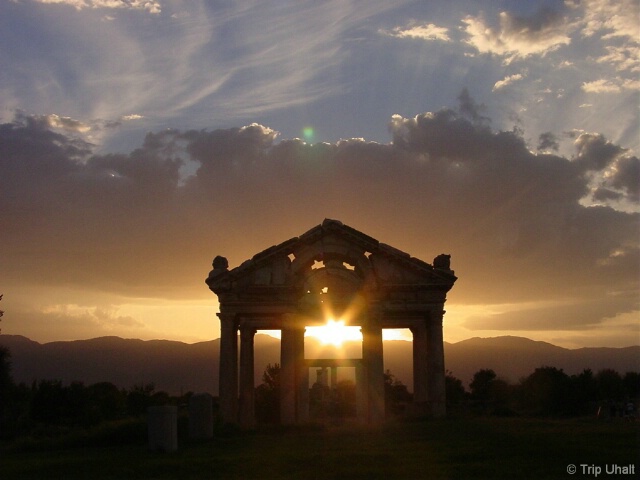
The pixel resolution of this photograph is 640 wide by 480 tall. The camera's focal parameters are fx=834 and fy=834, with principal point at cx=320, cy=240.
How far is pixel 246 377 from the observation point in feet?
128

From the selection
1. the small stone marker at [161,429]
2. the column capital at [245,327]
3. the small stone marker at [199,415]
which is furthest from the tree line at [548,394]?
the small stone marker at [161,429]

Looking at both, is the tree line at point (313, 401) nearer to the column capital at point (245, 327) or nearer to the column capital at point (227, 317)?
the column capital at point (245, 327)

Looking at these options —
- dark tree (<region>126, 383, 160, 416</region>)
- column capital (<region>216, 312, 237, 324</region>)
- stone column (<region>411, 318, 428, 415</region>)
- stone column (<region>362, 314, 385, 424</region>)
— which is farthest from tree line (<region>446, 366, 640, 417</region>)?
dark tree (<region>126, 383, 160, 416</region>)

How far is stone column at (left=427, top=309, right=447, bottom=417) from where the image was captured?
36938 mm

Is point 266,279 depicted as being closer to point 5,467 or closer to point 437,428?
point 437,428

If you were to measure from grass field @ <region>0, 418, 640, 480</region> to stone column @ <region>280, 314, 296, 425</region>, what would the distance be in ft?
26.5

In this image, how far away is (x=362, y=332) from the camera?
1483 inches

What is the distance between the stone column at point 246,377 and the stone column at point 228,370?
1660 mm

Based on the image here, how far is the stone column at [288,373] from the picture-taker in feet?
122

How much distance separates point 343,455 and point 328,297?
17.4 meters

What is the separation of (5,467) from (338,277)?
19.6m

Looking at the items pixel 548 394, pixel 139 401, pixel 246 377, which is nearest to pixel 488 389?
pixel 548 394

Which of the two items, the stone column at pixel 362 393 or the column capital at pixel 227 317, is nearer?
the column capital at pixel 227 317

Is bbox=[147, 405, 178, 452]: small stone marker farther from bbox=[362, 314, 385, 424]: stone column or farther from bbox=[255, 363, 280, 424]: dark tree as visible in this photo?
bbox=[255, 363, 280, 424]: dark tree
